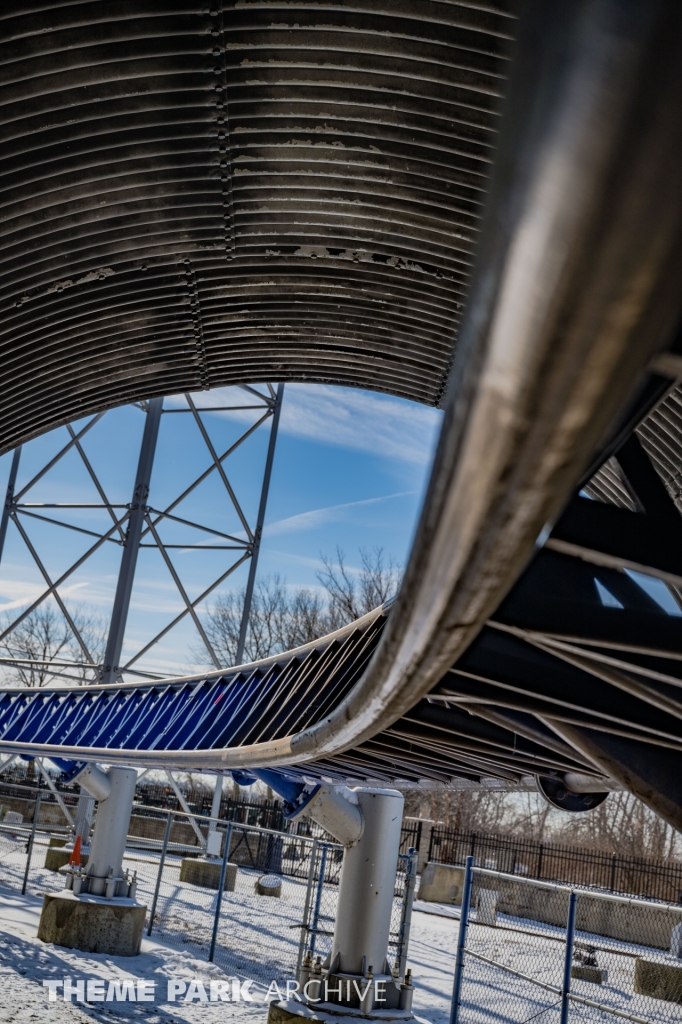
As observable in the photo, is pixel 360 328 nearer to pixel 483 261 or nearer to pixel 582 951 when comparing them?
pixel 483 261

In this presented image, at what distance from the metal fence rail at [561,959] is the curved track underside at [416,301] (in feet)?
8.05

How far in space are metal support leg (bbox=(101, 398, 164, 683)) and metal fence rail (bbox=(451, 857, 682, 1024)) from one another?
10612 millimetres

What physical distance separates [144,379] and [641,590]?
8.87 meters

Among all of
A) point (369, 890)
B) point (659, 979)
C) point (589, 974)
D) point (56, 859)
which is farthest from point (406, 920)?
point (56, 859)

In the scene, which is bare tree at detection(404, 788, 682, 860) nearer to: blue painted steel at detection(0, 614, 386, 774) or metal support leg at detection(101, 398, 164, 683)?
metal support leg at detection(101, 398, 164, 683)

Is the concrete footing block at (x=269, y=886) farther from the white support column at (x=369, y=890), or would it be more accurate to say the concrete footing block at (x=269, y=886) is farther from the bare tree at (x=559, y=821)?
the bare tree at (x=559, y=821)

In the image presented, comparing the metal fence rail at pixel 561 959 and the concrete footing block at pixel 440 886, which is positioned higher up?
the metal fence rail at pixel 561 959

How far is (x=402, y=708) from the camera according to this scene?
16.4 ft

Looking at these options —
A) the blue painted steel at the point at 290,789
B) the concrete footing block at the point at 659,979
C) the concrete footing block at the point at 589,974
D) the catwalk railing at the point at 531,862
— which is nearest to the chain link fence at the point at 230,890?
the blue painted steel at the point at 290,789

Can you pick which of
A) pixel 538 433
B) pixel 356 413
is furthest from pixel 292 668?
pixel 356 413

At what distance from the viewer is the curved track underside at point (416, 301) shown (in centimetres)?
114

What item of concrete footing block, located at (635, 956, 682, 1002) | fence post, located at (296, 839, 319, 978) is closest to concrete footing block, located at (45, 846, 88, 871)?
fence post, located at (296, 839, 319, 978)

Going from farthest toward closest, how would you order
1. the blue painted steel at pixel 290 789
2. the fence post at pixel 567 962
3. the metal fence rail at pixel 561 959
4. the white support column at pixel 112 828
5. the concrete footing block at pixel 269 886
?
the concrete footing block at pixel 269 886, the white support column at pixel 112 828, the blue painted steel at pixel 290 789, the metal fence rail at pixel 561 959, the fence post at pixel 567 962

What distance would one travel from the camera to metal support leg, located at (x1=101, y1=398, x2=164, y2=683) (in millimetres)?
22422
